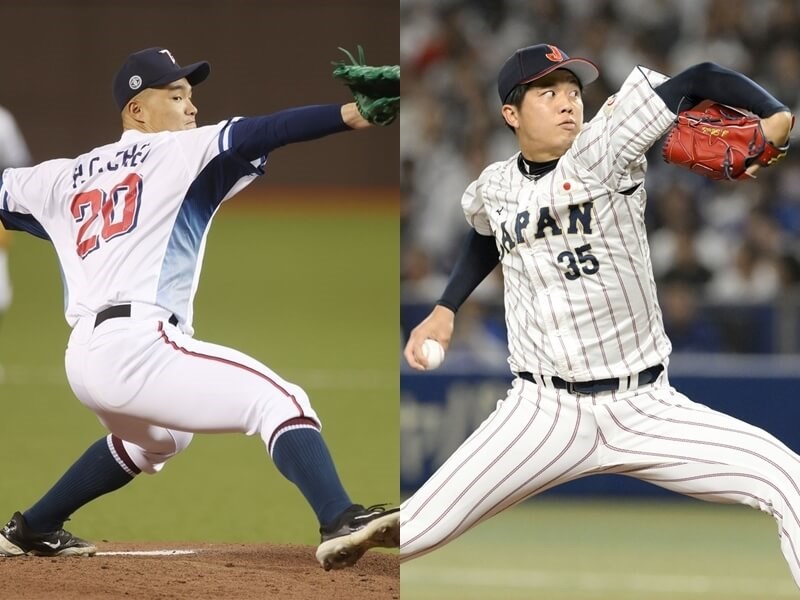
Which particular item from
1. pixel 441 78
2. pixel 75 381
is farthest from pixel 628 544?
pixel 441 78

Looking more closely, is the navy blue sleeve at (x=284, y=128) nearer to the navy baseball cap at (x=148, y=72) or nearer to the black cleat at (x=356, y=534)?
the navy baseball cap at (x=148, y=72)

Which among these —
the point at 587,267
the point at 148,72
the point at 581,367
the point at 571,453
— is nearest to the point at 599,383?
the point at 581,367

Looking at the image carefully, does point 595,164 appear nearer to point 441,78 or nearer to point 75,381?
point 75,381

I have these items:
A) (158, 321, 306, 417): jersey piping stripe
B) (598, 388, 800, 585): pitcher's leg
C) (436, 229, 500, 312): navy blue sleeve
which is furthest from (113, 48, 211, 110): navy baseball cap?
(598, 388, 800, 585): pitcher's leg

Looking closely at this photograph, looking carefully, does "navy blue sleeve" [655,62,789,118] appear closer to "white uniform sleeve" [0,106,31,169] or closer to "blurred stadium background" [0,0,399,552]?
"blurred stadium background" [0,0,399,552]

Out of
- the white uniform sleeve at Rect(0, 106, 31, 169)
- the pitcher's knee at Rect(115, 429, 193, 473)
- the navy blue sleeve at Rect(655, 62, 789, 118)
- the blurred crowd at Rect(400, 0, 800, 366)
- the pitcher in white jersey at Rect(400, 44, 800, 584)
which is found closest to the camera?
the navy blue sleeve at Rect(655, 62, 789, 118)

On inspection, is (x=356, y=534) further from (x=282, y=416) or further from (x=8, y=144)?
(x=8, y=144)
